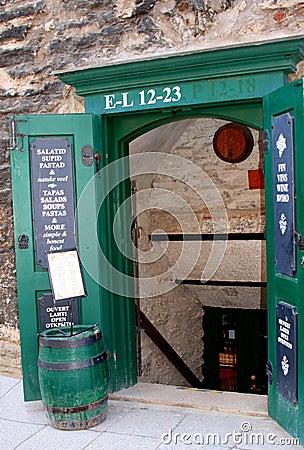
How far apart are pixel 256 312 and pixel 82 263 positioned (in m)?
3.34

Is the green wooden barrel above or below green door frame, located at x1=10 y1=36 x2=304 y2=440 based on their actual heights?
below

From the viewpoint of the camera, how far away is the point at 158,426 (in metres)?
3.81

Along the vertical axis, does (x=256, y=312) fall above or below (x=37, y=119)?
below

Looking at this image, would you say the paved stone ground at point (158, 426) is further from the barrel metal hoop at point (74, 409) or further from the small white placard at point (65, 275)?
the small white placard at point (65, 275)

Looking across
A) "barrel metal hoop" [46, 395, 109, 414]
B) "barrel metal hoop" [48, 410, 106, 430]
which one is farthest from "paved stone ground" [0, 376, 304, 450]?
"barrel metal hoop" [46, 395, 109, 414]

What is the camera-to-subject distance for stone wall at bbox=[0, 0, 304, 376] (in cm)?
385

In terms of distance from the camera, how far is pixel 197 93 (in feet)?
12.7

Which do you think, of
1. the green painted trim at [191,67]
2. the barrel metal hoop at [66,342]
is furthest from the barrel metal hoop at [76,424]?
the green painted trim at [191,67]

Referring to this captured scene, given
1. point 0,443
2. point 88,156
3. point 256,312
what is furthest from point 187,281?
point 0,443

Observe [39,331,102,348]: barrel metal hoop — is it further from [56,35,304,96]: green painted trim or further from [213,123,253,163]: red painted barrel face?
[213,123,253,163]: red painted barrel face

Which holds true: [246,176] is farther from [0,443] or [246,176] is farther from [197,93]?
[0,443]

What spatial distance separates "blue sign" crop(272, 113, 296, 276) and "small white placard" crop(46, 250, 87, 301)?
1320 millimetres

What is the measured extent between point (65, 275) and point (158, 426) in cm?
121

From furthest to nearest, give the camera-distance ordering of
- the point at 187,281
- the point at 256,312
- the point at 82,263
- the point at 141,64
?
the point at 256,312 < the point at 187,281 < the point at 82,263 < the point at 141,64
